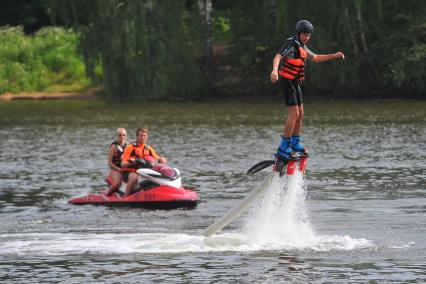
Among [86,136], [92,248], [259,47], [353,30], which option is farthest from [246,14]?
[92,248]

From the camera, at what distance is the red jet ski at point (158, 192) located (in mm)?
22141

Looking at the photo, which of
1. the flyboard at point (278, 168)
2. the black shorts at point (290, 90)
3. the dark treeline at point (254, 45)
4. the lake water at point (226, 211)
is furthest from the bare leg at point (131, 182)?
the dark treeline at point (254, 45)

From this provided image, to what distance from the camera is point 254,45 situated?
59281 mm

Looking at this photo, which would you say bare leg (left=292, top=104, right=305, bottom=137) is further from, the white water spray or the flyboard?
the white water spray

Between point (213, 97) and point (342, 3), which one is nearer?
point (342, 3)

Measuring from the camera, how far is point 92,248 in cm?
1738

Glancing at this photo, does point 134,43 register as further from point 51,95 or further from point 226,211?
point 226,211

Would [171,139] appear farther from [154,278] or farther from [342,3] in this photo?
[154,278]

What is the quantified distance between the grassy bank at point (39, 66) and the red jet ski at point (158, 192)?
42.3 metres

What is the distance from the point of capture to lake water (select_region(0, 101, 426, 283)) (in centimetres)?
1577

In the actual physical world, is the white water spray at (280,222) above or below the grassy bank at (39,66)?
below

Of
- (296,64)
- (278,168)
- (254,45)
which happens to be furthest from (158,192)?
(254,45)

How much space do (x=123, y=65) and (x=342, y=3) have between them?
33.9 feet

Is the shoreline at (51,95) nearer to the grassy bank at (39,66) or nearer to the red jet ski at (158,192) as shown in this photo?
the grassy bank at (39,66)
